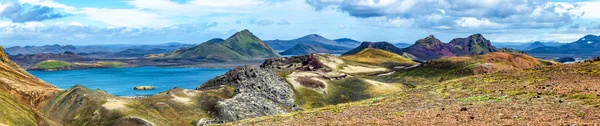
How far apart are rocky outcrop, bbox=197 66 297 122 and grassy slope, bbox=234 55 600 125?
→ 184 feet

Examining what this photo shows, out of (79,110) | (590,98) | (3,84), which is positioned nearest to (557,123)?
(590,98)

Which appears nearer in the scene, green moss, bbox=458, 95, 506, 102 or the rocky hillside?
green moss, bbox=458, 95, 506, 102

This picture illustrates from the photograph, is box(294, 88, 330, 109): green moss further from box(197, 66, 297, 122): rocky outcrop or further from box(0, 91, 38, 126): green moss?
box(0, 91, 38, 126): green moss

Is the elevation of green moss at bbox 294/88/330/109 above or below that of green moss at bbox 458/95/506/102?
below

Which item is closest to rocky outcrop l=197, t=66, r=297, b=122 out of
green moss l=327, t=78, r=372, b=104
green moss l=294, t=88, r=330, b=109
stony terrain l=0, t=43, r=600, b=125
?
stony terrain l=0, t=43, r=600, b=125

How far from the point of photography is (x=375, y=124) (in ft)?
103

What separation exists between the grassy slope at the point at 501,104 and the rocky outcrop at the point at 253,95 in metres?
56.0

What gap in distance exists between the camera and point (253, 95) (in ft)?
394

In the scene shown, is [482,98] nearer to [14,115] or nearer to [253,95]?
[14,115]

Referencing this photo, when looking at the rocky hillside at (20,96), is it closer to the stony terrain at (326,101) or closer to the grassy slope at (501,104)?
the stony terrain at (326,101)

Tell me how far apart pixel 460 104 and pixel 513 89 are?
9.93 meters

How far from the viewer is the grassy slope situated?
2833cm

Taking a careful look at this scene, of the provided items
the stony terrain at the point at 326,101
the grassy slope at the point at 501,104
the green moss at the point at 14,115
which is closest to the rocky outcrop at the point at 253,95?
the stony terrain at the point at 326,101

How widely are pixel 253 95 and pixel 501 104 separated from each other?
8932 centimetres
